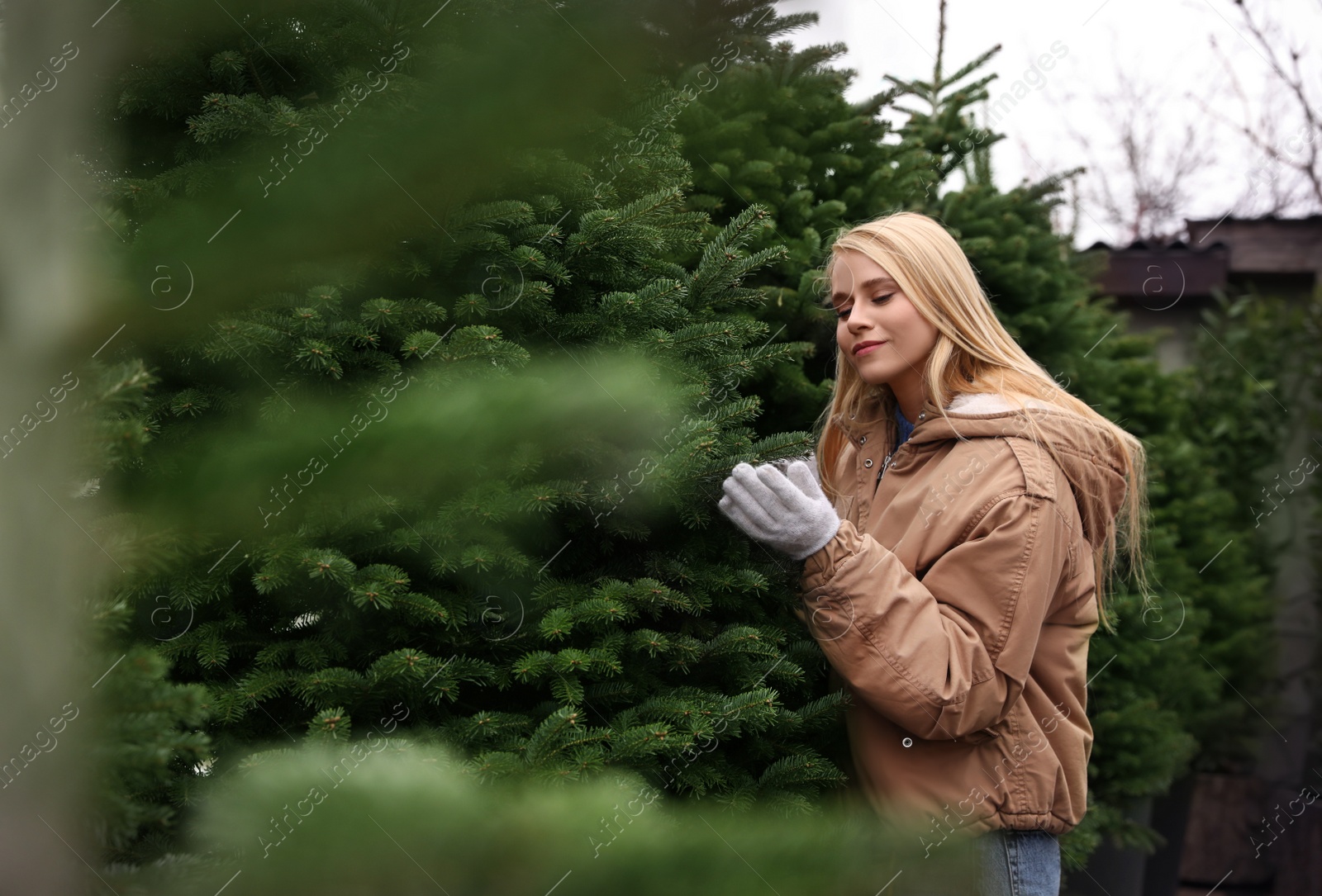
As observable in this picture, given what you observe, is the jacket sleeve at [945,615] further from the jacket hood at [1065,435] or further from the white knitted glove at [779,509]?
the jacket hood at [1065,435]

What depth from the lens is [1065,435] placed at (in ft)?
6.12

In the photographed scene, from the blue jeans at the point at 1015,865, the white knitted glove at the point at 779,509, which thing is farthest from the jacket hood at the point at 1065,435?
the blue jeans at the point at 1015,865

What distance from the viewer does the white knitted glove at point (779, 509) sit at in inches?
63.9

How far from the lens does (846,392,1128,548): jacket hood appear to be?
72.6 inches

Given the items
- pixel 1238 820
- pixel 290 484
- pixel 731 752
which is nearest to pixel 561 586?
pixel 731 752

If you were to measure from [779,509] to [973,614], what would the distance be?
406 mm

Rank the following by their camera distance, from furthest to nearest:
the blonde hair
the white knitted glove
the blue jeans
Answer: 1. the blonde hair
2. the blue jeans
3. the white knitted glove

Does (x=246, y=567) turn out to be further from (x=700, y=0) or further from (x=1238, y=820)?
(x=1238, y=820)

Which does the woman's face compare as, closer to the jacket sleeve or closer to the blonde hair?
the blonde hair

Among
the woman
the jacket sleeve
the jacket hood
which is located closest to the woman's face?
the woman

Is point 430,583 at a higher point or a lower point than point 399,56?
lower

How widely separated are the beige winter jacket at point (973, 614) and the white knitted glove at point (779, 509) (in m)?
0.04

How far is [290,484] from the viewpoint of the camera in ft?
1.66

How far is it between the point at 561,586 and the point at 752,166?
144 centimetres
